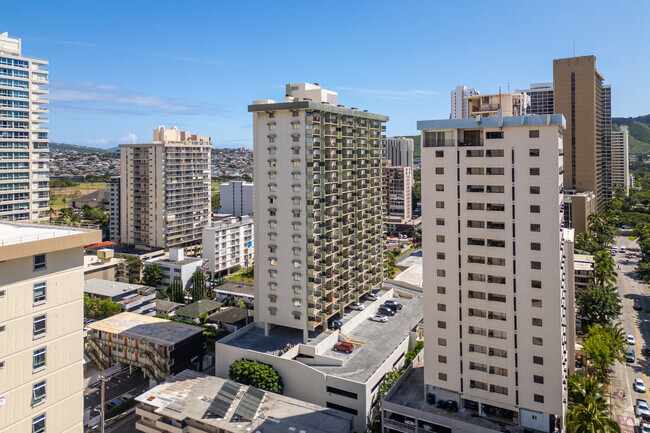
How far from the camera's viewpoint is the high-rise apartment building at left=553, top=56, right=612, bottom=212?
4646 inches

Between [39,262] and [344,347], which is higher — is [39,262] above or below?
above

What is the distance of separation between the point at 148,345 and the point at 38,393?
37825mm

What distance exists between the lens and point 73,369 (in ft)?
52.1

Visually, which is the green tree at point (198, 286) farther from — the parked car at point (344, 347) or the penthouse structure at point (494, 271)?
the penthouse structure at point (494, 271)

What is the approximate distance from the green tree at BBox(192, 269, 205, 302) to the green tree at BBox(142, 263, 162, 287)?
261 inches

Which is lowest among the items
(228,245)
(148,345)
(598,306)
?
(148,345)

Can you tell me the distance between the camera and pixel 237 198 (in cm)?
14512

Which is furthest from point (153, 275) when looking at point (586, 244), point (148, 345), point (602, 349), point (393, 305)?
point (586, 244)

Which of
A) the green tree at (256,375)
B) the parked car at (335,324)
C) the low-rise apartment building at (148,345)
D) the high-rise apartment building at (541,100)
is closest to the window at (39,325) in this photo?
the green tree at (256,375)

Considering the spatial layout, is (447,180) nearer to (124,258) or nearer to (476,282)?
(476,282)

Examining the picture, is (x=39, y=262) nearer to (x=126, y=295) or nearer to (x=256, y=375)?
(x=256, y=375)

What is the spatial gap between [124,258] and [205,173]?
27205 mm

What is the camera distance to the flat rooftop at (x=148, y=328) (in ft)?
167

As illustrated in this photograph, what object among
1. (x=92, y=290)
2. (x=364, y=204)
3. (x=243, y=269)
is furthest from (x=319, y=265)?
(x=243, y=269)
